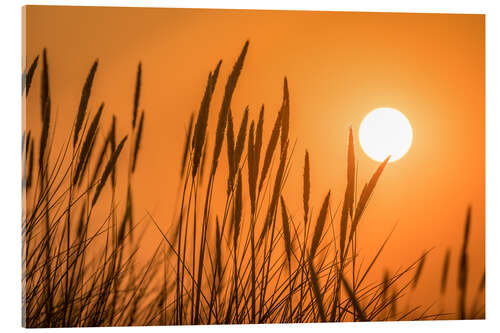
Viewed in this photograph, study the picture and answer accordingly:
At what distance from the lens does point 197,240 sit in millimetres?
2363

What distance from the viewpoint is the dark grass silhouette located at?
2314 millimetres

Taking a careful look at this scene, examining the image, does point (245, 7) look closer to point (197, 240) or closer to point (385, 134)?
point (385, 134)

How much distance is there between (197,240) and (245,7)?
866 mm

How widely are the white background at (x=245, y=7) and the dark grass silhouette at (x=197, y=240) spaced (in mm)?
39

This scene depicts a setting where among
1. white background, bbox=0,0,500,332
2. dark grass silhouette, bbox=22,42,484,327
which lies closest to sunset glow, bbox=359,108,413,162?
dark grass silhouette, bbox=22,42,484,327

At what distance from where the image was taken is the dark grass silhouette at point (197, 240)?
2.31m

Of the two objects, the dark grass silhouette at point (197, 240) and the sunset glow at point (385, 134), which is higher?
the sunset glow at point (385, 134)

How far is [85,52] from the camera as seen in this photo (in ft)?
7.67

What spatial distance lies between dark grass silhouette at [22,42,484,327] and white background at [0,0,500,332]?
0.04 meters

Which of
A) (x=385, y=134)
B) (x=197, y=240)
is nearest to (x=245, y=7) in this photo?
(x=385, y=134)

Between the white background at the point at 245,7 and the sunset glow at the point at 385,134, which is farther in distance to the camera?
the sunset glow at the point at 385,134

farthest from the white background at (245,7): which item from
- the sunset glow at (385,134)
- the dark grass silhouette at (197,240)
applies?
the sunset glow at (385,134)

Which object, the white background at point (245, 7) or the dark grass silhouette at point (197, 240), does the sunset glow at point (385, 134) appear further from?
the white background at point (245, 7)
